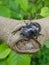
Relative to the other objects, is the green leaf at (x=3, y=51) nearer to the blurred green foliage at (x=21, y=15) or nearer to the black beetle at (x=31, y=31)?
the blurred green foliage at (x=21, y=15)

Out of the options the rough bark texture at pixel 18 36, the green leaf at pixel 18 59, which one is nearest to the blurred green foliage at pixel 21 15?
the green leaf at pixel 18 59

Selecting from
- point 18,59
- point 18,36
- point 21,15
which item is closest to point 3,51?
point 18,59

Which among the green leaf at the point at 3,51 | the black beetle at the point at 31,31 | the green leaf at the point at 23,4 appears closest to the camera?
the black beetle at the point at 31,31

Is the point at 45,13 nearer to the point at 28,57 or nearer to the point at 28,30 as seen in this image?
the point at 28,57

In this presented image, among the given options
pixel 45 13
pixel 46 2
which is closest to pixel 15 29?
pixel 45 13

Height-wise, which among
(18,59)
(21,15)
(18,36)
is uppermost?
(18,36)

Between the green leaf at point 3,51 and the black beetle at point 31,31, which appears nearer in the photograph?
the black beetle at point 31,31

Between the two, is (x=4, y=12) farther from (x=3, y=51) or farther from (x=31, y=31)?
(x=31, y=31)
